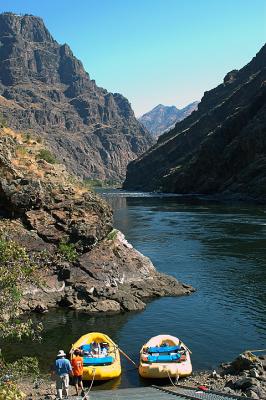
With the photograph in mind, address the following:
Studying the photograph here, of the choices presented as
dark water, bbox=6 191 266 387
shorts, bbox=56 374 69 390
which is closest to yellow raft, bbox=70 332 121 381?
dark water, bbox=6 191 266 387

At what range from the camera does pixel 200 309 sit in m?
41.3

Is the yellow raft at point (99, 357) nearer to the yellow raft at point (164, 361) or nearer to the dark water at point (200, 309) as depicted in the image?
the dark water at point (200, 309)

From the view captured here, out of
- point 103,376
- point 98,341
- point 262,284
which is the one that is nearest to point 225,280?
point 262,284

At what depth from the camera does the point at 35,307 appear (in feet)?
127

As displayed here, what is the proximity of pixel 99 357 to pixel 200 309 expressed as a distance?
14.7 metres

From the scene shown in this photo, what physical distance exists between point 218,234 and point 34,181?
141 feet

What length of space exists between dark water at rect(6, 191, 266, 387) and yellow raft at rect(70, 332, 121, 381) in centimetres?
74

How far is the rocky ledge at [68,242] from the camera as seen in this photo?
41.1 metres

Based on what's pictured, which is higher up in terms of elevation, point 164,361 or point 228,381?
point 164,361

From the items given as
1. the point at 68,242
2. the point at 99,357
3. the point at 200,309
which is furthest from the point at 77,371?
the point at 68,242

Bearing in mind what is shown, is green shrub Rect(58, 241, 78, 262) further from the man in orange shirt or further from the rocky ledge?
the man in orange shirt

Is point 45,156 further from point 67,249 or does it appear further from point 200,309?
point 200,309

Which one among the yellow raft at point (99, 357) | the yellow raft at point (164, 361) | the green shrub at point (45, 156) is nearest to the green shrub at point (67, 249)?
the green shrub at point (45, 156)

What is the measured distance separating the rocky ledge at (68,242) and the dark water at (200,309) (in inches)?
83.1
